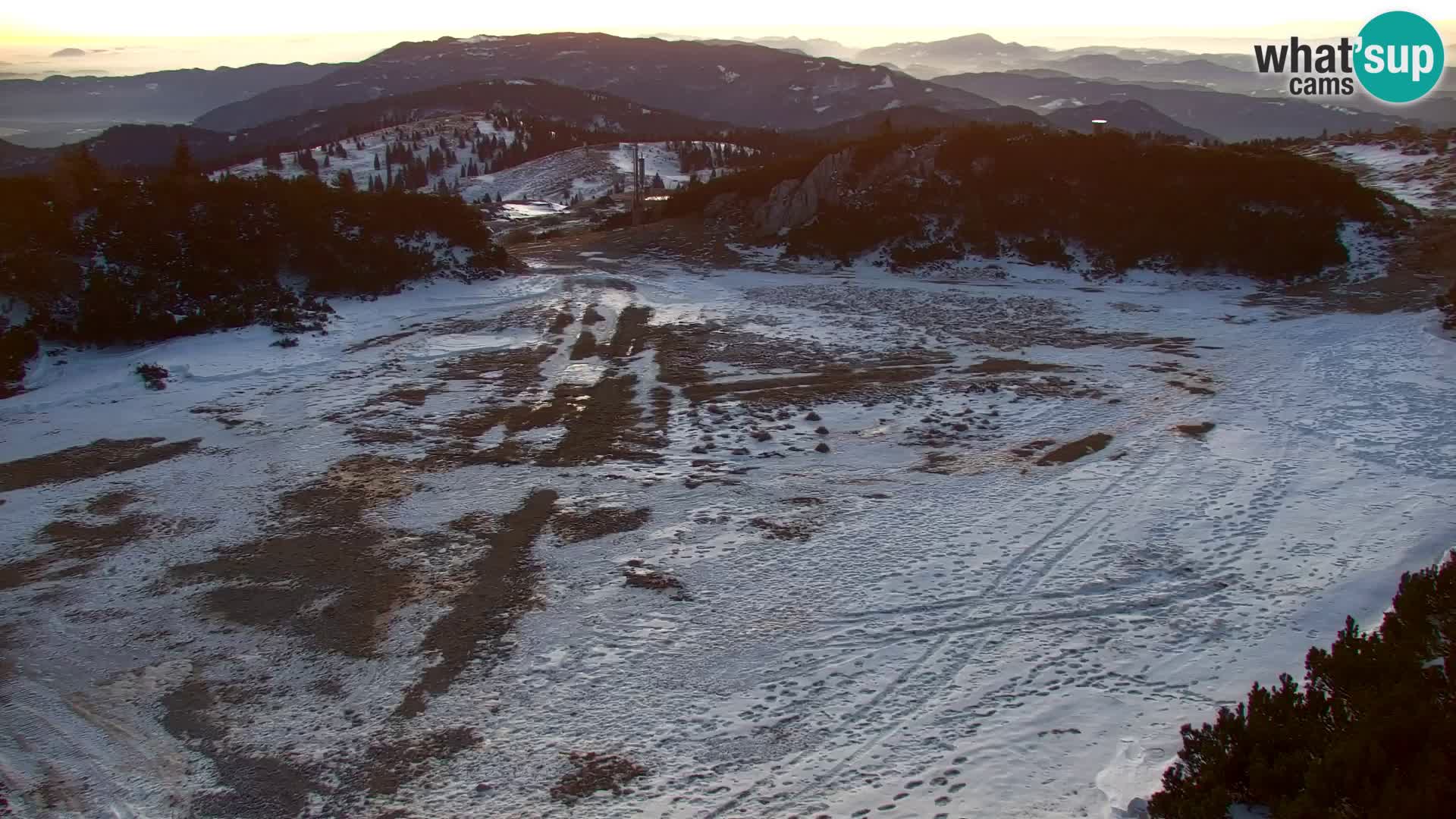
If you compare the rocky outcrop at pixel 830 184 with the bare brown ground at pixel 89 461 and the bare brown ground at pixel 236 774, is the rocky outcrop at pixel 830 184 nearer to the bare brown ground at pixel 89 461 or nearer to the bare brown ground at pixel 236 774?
the bare brown ground at pixel 89 461

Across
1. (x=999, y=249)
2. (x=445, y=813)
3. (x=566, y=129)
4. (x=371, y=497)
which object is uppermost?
(x=566, y=129)

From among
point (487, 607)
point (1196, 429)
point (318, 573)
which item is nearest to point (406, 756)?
point (487, 607)

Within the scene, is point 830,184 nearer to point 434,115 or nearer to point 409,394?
point 409,394

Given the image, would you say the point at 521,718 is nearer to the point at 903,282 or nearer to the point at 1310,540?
the point at 1310,540

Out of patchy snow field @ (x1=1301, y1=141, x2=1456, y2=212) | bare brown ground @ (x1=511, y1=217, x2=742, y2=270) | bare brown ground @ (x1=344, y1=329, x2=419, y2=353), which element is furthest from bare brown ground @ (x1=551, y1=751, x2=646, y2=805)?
patchy snow field @ (x1=1301, y1=141, x2=1456, y2=212)

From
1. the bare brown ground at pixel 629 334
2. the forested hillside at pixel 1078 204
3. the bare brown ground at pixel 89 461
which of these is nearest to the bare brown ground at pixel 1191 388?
the forested hillside at pixel 1078 204

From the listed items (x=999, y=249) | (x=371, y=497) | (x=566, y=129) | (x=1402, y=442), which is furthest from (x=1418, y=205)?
(x=566, y=129)
